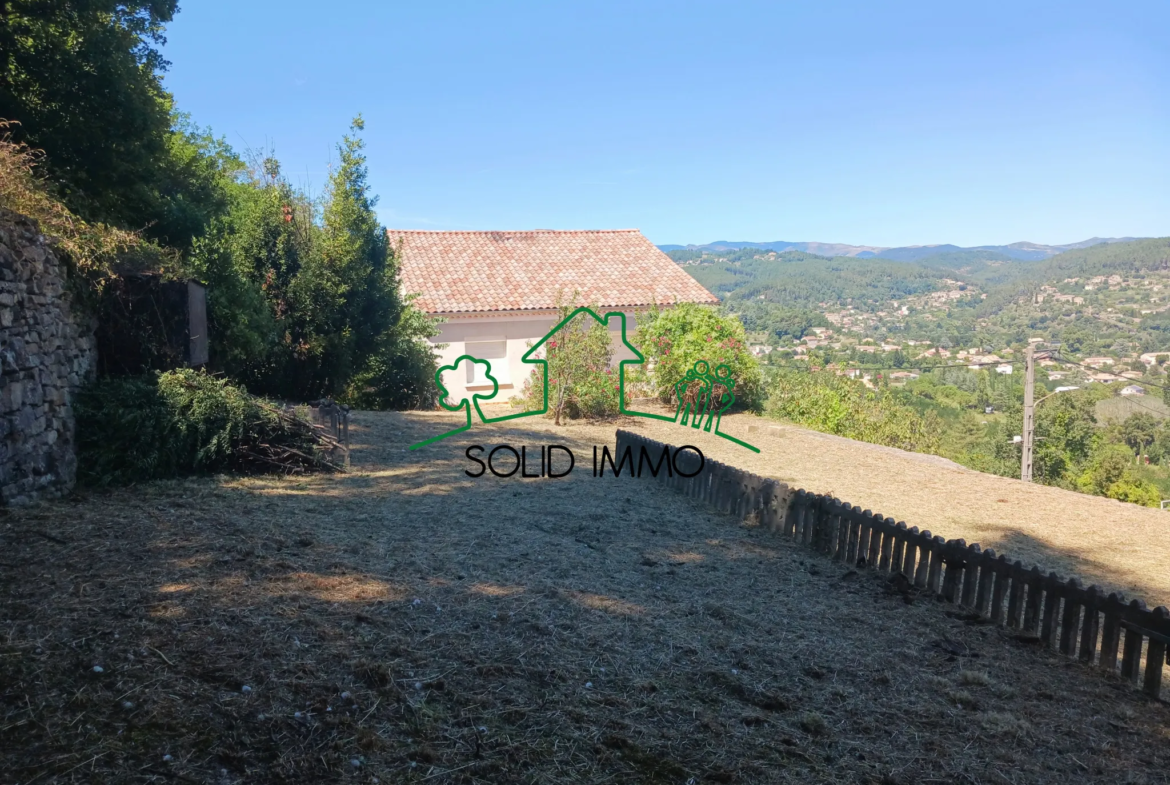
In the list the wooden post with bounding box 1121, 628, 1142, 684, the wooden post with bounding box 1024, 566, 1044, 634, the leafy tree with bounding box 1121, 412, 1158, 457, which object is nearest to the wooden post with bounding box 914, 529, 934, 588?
the wooden post with bounding box 1024, 566, 1044, 634

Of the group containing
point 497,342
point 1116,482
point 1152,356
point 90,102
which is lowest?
point 1116,482

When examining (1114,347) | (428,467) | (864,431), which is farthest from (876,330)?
(428,467)

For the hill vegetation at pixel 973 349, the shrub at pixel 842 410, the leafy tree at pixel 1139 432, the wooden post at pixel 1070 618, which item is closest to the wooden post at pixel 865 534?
the wooden post at pixel 1070 618

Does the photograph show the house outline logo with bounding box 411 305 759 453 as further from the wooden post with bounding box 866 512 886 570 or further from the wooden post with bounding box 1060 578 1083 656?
the wooden post with bounding box 1060 578 1083 656

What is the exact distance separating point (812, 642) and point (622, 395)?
398 inches

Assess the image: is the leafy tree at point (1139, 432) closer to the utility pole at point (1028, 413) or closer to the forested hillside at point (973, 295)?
the forested hillside at point (973, 295)

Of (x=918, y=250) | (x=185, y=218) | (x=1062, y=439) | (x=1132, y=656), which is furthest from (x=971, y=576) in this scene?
(x=918, y=250)

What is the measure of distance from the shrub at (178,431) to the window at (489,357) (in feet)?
38.6

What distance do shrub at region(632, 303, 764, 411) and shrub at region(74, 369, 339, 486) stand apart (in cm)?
979

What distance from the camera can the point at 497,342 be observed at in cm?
2025

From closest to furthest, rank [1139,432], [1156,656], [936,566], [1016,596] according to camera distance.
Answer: [1156,656] < [1016,596] < [936,566] < [1139,432]

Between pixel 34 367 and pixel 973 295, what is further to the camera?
pixel 973 295

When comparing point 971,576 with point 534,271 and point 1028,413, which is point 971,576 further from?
point 1028,413

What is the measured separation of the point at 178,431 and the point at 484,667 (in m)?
4.73
